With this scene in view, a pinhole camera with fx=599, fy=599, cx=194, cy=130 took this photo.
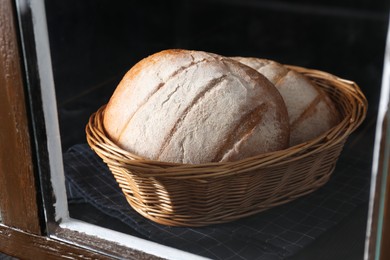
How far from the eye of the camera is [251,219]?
912 mm

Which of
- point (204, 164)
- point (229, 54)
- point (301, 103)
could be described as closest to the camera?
point (204, 164)

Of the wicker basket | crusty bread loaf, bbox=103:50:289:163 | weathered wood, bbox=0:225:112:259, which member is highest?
crusty bread loaf, bbox=103:50:289:163

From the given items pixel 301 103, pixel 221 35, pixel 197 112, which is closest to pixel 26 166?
pixel 197 112

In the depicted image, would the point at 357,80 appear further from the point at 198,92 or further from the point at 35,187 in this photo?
the point at 35,187

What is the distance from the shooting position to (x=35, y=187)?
86 centimetres

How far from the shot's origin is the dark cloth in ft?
2.76

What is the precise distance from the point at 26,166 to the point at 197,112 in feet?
0.84

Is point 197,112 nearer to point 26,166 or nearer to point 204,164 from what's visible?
point 204,164

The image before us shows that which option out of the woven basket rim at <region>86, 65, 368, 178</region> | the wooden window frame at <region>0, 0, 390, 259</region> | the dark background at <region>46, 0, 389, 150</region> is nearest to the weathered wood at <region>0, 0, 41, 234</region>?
the wooden window frame at <region>0, 0, 390, 259</region>

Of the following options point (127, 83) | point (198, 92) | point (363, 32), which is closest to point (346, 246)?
point (198, 92)

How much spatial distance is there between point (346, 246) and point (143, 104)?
0.35m

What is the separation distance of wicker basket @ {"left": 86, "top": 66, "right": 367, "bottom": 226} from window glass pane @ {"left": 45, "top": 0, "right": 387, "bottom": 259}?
0.02 metres

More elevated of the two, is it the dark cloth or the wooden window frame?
Result: the wooden window frame

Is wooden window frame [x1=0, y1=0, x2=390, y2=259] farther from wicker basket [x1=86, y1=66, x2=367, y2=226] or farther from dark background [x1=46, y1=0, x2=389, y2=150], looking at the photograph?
dark background [x1=46, y1=0, x2=389, y2=150]
